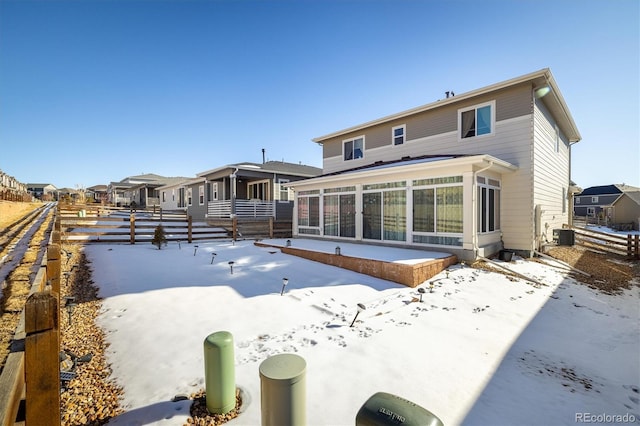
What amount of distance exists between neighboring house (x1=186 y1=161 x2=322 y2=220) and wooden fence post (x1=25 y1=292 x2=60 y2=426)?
1587 centimetres

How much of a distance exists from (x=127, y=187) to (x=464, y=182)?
43.9 meters

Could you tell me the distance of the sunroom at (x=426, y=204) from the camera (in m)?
9.07

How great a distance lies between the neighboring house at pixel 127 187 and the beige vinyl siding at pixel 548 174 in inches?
1559

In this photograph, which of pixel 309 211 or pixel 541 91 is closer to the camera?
pixel 541 91

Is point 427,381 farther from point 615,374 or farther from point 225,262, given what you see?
point 225,262

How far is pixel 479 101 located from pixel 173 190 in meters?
28.3

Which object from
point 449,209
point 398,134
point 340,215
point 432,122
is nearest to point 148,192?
point 340,215

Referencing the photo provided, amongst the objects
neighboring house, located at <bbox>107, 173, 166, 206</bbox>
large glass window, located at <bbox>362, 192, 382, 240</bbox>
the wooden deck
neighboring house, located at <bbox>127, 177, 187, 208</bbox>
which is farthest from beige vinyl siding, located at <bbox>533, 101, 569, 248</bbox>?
neighboring house, located at <bbox>107, 173, 166, 206</bbox>

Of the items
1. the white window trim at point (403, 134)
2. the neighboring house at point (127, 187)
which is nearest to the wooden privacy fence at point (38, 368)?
the white window trim at point (403, 134)

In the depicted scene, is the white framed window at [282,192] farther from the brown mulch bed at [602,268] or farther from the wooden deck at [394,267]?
the brown mulch bed at [602,268]

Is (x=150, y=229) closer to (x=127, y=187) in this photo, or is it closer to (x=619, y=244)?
(x=619, y=244)

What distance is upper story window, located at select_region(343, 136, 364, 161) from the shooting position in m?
16.1

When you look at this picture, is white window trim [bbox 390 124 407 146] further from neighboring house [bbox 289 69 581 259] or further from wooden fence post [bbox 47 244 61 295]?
wooden fence post [bbox 47 244 61 295]

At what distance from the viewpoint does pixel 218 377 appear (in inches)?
106
